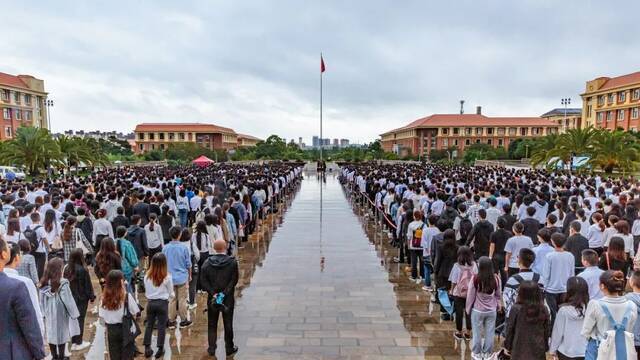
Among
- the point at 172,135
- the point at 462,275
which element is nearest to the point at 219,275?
the point at 462,275

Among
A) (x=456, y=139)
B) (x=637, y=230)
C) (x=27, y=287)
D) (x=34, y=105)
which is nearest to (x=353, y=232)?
(x=637, y=230)

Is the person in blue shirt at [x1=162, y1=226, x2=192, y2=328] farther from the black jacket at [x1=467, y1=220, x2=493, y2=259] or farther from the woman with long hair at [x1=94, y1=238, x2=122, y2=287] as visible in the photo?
the black jacket at [x1=467, y1=220, x2=493, y2=259]

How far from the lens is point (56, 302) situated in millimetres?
4969

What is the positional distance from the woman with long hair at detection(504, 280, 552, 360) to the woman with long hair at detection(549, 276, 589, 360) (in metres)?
0.17

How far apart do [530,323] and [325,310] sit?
3612 mm

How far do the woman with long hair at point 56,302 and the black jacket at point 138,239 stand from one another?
7.81 feet

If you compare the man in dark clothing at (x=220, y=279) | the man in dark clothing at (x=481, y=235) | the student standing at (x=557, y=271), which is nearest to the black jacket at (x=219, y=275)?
the man in dark clothing at (x=220, y=279)

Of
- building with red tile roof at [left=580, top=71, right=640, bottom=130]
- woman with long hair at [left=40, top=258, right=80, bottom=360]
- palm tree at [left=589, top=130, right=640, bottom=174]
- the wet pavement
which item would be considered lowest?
the wet pavement

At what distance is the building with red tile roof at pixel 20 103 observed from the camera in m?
55.6

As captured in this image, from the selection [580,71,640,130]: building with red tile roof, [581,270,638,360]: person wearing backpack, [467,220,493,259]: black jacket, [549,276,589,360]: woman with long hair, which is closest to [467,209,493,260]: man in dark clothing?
[467,220,493,259]: black jacket

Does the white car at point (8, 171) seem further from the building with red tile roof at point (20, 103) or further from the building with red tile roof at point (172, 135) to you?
the building with red tile roof at point (172, 135)

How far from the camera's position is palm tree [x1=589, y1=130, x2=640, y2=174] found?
24558mm

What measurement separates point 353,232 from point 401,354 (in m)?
8.33

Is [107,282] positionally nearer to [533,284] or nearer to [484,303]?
[484,303]
